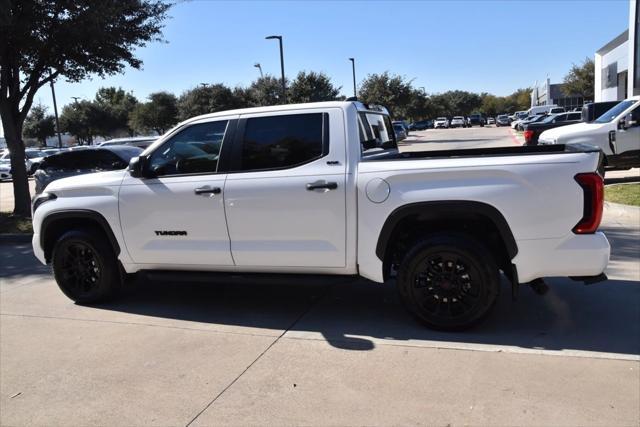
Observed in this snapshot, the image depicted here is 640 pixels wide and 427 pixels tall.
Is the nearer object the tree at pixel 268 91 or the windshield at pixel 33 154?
the windshield at pixel 33 154

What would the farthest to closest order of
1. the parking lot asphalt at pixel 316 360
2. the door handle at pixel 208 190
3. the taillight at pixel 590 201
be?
the door handle at pixel 208 190 → the taillight at pixel 590 201 → the parking lot asphalt at pixel 316 360

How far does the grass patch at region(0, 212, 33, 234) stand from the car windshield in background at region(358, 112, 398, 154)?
7.83m

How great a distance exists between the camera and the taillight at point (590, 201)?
3975 mm

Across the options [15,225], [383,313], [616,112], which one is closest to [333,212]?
[383,313]

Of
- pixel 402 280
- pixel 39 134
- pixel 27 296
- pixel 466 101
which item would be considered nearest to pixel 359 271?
pixel 402 280

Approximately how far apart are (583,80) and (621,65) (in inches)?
842

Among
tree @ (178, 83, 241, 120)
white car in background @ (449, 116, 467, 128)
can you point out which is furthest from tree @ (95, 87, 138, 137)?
white car in background @ (449, 116, 467, 128)

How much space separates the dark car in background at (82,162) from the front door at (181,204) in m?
7.51


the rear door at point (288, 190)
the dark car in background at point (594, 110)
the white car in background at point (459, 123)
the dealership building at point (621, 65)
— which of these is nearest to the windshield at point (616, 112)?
the dark car in background at point (594, 110)

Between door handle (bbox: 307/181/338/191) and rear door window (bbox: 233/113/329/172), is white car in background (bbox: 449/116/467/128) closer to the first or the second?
rear door window (bbox: 233/113/329/172)

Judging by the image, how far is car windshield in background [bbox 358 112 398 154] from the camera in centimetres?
495

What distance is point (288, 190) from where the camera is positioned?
4652mm

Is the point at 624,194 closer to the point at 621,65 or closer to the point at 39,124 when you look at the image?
the point at 621,65

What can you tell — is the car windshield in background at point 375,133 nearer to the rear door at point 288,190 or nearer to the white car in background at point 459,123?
the rear door at point 288,190
